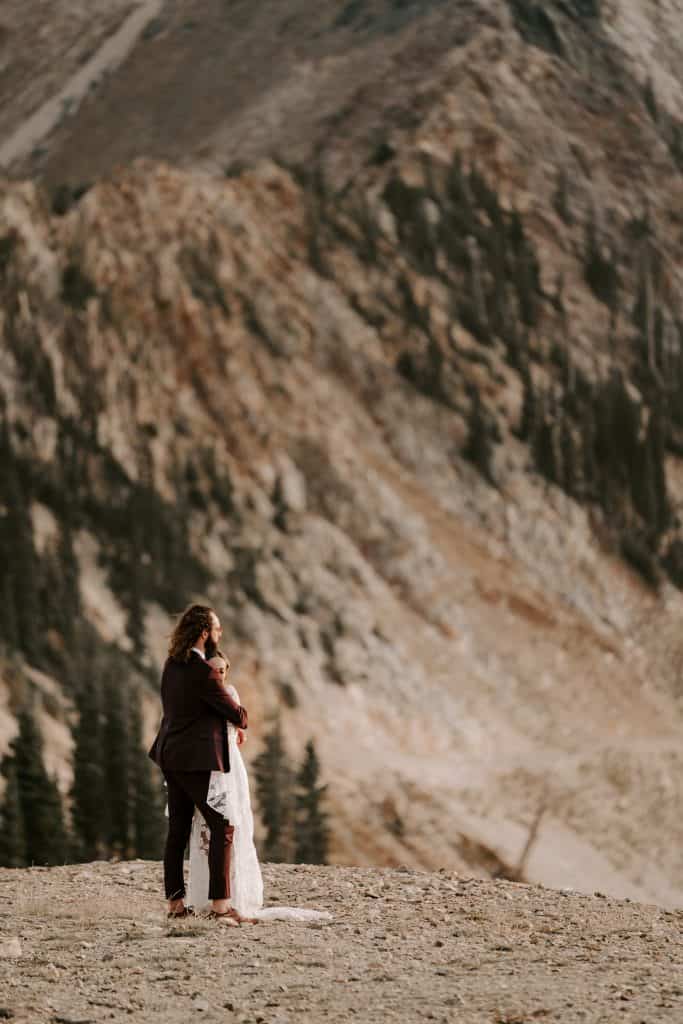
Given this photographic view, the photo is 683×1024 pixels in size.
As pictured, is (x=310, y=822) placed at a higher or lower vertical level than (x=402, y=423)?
higher

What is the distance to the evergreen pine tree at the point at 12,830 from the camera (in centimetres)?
3234

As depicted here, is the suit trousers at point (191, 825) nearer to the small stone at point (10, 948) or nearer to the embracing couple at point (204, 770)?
the embracing couple at point (204, 770)

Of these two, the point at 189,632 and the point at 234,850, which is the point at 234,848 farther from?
the point at 189,632

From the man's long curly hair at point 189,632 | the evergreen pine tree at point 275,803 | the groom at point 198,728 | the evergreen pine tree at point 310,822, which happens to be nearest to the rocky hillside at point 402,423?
the evergreen pine tree at point 310,822

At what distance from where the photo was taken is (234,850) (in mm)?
11375

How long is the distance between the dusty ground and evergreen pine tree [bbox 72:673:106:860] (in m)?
22.5

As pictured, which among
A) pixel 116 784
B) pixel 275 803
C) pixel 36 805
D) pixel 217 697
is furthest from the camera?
pixel 275 803

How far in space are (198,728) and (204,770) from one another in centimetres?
30

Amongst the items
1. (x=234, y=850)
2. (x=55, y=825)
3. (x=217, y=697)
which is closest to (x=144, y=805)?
(x=55, y=825)

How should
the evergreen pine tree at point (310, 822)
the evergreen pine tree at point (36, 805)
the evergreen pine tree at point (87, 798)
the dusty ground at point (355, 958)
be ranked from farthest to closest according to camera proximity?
1. the evergreen pine tree at point (310, 822)
2. the evergreen pine tree at point (87, 798)
3. the evergreen pine tree at point (36, 805)
4. the dusty ground at point (355, 958)

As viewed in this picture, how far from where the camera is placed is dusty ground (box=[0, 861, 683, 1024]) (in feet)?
29.9

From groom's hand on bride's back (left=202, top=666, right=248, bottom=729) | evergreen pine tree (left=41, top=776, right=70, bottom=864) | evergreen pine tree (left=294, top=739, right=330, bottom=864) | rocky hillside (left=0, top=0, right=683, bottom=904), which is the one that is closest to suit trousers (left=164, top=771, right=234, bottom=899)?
groom's hand on bride's back (left=202, top=666, right=248, bottom=729)

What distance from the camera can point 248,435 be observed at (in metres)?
57.2

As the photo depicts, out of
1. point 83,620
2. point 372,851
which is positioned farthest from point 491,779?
point 83,620
